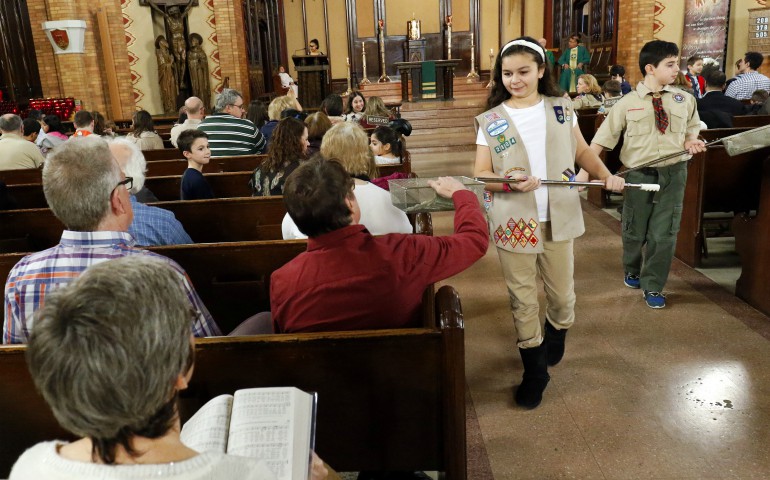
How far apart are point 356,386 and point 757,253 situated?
2850mm

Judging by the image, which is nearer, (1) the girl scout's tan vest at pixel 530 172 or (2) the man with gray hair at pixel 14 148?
(1) the girl scout's tan vest at pixel 530 172

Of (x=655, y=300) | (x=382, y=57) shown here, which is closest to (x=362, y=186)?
(x=655, y=300)

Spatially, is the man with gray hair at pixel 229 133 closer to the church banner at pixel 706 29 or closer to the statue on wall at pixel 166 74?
the statue on wall at pixel 166 74

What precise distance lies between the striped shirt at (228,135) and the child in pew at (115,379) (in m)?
4.28

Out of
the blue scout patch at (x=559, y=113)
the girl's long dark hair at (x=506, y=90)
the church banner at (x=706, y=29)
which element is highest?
the church banner at (x=706, y=29)

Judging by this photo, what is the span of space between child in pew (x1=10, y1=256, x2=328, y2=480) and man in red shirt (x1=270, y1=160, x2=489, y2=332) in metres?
0.79

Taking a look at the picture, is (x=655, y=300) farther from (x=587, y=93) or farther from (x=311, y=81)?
(x=311, y=81)

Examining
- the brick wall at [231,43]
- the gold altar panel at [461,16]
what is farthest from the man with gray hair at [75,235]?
the gold altar panel at [461,16]

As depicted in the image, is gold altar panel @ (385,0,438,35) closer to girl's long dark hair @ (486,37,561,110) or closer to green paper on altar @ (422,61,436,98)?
green paper on altar @ (422,61,436,98)

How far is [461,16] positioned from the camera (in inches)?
667

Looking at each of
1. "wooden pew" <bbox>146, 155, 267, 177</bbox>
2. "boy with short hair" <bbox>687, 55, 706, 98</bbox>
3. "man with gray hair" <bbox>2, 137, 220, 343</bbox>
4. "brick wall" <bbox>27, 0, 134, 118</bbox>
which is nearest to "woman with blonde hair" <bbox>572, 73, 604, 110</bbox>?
"boy with short hair" <bbox>687, 55, 706, 98</bbox>

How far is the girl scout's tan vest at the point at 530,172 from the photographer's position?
233 cm

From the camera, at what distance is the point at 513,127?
7.65ft

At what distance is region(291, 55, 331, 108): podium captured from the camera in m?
12.4
